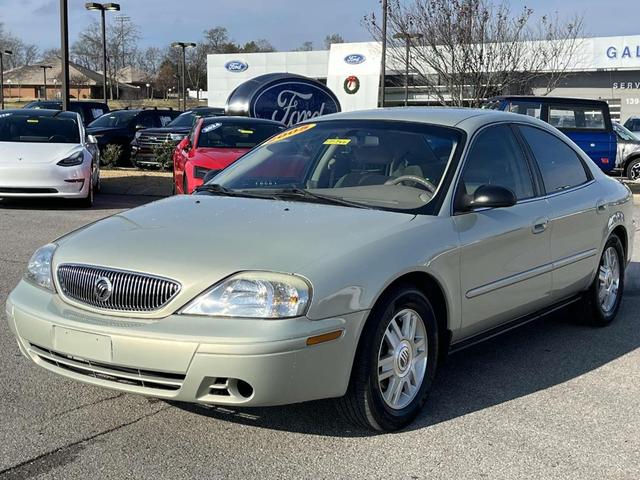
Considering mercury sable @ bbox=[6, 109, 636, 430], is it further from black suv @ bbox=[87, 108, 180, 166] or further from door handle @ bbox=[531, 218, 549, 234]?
black suv @ bbox=[87, 108, 180, 166]

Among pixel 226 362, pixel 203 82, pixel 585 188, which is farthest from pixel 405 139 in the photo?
pixel 203 82

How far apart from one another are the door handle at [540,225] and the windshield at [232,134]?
743 cm

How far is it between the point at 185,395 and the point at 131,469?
0.38m

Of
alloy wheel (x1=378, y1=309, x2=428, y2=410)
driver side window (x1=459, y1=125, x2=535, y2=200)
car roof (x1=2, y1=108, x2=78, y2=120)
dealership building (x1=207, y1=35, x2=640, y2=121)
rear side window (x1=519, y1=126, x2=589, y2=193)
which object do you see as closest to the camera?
alloy wheel (x1=378, y1=309, x2=428, y2=410)

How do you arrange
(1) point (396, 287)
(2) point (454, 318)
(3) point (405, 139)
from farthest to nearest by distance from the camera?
(3) point (405, 139) → (2) point (454, 318) → (1) point (396, 287)

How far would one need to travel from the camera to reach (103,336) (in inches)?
140

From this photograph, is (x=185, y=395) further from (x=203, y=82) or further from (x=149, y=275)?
(x=203, y=82)

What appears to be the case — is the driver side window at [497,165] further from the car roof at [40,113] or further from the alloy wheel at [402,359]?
the car roof at [40,113]

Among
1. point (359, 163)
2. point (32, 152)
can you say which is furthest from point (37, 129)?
point (359, 163)

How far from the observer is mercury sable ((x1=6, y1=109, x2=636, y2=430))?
348 cm

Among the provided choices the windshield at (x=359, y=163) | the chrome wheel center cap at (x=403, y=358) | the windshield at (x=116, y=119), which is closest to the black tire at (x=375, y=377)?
the chrome wheel center cap at (x=403, y=358)

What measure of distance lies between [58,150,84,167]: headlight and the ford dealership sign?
6523mm

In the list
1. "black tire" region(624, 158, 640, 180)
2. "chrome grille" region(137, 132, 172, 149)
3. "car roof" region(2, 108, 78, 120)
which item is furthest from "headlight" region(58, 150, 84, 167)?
"black tire" region(624, 158, 640, 180)

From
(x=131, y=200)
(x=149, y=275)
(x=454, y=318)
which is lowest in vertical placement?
(x=131, y=200)
